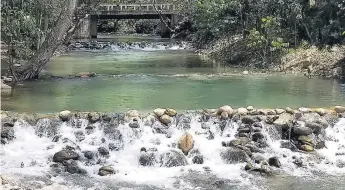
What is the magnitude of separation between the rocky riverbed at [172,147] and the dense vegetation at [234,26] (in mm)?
5867

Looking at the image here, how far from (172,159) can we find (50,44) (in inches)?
322

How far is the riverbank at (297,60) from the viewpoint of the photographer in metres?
18.5

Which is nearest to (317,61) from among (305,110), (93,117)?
(305,110)

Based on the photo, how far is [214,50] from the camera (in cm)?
2772

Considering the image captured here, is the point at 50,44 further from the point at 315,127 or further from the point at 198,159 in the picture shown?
the point at 315,127

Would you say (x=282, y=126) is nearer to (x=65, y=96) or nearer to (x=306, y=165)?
(x=306, y=165)

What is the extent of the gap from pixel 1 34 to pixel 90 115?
6.14 m

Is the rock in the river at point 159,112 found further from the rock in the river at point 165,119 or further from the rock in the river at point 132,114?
the rock in the river at point 132,114

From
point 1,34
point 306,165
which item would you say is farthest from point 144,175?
point 1,34

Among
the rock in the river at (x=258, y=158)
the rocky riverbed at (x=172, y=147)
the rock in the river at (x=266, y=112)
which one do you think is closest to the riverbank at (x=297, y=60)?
the rocky riverbed at (x=172, y=147)

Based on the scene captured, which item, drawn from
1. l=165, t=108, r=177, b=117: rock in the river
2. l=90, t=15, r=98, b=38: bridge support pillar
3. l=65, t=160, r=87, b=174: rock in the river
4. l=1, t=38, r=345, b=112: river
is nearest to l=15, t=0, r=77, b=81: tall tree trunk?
l=1, t=38, r=345, b=112: river

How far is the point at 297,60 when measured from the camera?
19953mm

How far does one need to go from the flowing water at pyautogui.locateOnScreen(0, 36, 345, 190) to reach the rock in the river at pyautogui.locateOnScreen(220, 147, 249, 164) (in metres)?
0.13

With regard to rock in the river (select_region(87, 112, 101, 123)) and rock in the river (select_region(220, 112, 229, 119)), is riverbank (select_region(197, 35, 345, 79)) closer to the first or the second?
rock in the river (select_region(220, 112, 229, 119))
